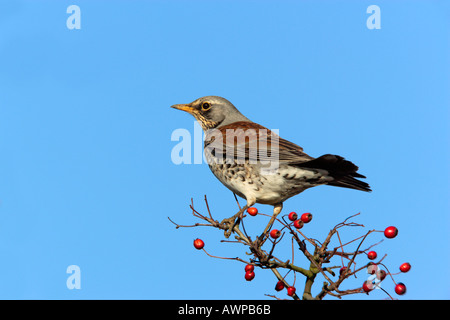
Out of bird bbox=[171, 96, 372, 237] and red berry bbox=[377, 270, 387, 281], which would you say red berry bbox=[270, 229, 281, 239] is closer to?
bird bbox=[171, 96, 372, 237]

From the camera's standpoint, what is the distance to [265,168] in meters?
5.55

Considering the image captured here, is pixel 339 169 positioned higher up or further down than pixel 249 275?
higher up

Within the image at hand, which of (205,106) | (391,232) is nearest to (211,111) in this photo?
(205,106)

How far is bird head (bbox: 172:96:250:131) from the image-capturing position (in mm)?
6703

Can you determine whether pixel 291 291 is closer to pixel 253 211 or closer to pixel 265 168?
pixel 253 211

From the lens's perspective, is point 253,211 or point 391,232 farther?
point 253,211

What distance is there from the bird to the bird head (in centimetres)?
45

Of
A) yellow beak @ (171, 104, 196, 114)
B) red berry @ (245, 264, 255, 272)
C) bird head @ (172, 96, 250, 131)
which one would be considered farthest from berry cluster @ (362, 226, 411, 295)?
yellow beak @ (171, 104, 196, 114)

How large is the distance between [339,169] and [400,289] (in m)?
1.41

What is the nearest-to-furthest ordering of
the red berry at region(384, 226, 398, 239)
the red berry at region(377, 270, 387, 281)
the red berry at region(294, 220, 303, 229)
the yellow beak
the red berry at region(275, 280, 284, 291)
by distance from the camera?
the red berry at region(377, 270, 387, 281) → the red berry at region(384, 226, 398, 239) → the red berry at region(294, 220, 303, 229) → the red berry at region(275, 280, 284, 291) → the yellow beak

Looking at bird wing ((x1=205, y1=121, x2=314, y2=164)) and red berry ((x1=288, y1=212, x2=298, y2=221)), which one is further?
bird wing ((x1=205, y1=121, x2=314, y2=164))

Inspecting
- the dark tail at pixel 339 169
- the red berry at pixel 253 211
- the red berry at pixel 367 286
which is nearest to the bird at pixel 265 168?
the dark tail at pixel 339 169

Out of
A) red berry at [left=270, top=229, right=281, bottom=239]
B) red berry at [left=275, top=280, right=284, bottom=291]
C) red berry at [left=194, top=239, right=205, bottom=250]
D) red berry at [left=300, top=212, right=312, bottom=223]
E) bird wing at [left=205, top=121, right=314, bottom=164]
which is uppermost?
bird wing at [left=205, top=121, right=314, bottom=164]
